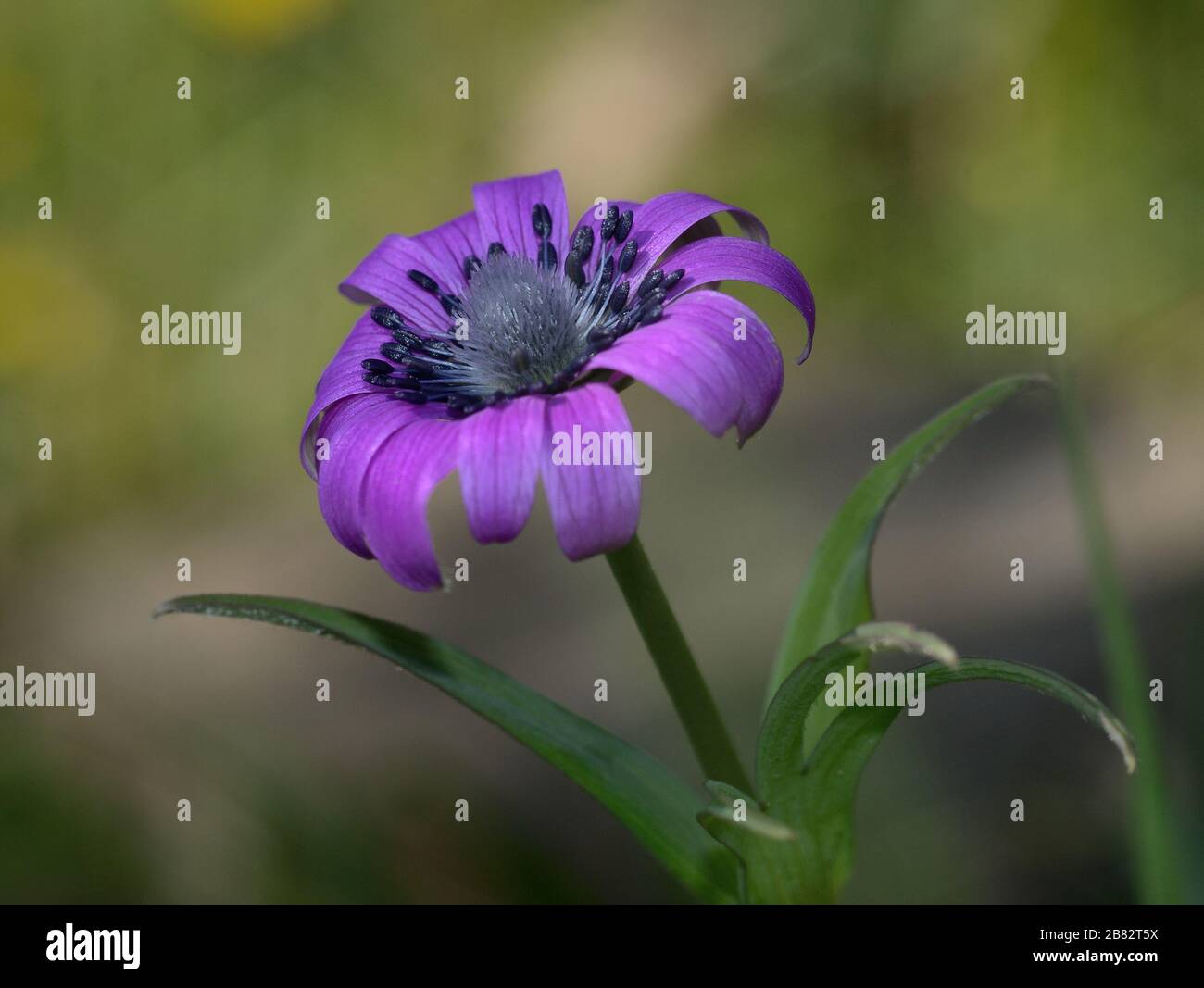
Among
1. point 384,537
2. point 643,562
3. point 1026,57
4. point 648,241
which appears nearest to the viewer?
point 384,537

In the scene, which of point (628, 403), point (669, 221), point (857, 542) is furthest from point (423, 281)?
point (628, 403)

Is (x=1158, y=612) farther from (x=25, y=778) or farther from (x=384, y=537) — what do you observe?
(x=25, y=778)

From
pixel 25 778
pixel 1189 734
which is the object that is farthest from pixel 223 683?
pixel 1189 734

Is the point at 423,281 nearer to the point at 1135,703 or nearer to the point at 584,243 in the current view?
the point at 584,243

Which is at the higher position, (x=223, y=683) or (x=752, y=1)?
(x=752, y=1)

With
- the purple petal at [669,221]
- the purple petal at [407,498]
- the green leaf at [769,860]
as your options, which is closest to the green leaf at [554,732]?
the green leaf at [769,860]

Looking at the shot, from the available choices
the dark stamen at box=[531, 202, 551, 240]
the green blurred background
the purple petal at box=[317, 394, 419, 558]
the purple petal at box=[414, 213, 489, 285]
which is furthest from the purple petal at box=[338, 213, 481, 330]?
the green blurred background

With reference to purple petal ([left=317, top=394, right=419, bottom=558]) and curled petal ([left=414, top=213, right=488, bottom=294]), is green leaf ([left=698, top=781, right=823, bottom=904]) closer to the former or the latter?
purple petal ([left=317, top=394, right=419, bottom=558])
